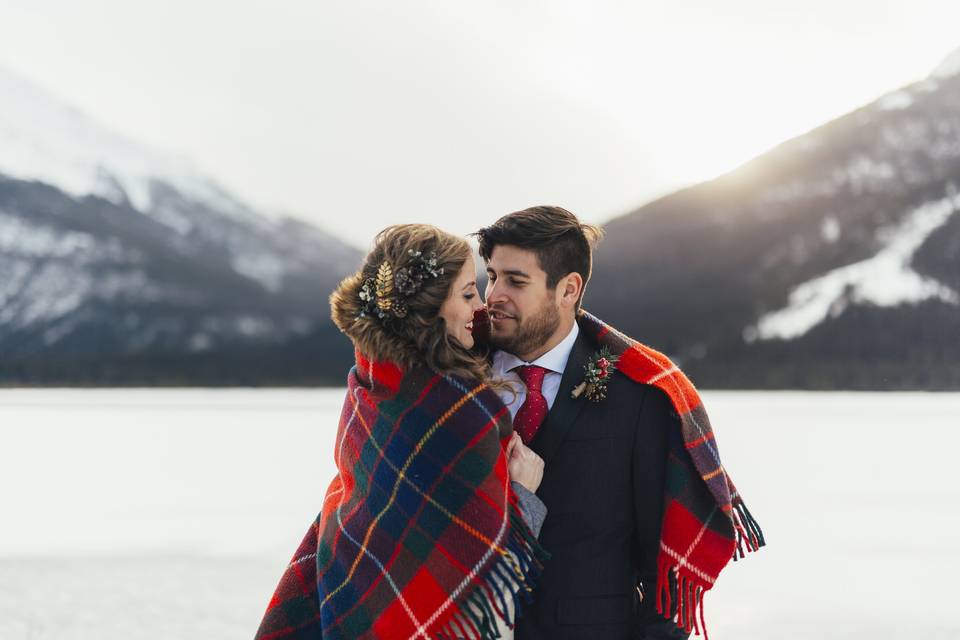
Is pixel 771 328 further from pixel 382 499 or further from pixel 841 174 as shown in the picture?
pixel 382 499

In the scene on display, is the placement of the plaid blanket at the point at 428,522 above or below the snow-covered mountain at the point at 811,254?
below

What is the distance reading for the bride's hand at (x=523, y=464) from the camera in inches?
97.3

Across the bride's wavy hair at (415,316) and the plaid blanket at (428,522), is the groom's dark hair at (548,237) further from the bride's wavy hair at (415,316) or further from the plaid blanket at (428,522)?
A: the plaid blanket at (428,522)

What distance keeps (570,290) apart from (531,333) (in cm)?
20

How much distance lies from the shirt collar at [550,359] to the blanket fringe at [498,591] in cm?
50

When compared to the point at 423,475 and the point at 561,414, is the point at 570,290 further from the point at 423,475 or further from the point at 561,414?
the point at 423,475

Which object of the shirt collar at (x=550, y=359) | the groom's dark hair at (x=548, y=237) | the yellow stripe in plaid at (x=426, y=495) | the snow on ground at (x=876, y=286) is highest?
the snow on ground at (x=876, y=286)

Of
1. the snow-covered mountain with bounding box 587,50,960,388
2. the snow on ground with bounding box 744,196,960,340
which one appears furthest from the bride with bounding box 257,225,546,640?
the snow on ground with bounding box 744,196,960,340

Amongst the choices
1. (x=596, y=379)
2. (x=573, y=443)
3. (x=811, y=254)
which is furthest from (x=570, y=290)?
(x=811, y=254)

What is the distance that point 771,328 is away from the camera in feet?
157

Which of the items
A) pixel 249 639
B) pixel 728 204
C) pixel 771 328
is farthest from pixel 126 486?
pixel 728 204

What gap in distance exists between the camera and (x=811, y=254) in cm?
5062

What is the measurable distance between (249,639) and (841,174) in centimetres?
5245

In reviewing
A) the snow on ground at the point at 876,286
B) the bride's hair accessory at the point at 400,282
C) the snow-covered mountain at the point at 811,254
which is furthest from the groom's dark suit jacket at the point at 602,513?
the snow on ground at the point at 876,286
